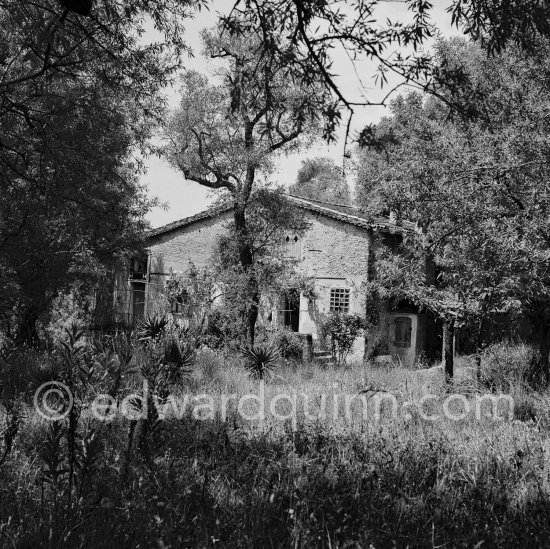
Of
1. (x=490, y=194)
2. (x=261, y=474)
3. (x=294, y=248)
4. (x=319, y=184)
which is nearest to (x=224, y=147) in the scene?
(x=294, y=248)

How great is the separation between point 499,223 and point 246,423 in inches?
204

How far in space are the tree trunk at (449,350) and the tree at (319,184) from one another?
111 ft

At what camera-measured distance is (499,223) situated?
926cm

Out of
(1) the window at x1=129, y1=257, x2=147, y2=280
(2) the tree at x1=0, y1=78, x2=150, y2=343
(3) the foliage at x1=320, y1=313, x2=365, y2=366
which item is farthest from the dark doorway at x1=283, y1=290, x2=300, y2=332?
(2) the tree at x1=0, y1=78, x2=150, y2=343

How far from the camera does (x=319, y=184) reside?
47.3 meters

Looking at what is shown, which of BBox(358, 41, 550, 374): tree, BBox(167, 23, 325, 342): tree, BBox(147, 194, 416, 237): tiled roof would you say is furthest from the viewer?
BBox(147, 194, 416, 237): tiled roof

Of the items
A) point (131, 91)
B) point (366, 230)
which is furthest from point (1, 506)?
point (366, 230)

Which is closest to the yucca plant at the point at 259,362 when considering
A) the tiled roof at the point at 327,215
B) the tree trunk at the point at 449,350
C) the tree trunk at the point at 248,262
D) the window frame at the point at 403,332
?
the tree trunk at the point at 449,350

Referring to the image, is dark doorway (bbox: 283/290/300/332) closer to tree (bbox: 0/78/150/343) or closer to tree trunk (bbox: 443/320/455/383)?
tree trunk (bbox: 443/320/455/383)

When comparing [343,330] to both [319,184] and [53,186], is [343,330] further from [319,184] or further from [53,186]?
[319,184]

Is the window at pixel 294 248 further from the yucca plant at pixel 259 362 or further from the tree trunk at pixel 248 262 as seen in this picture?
the yucca plant at pixel 259 362

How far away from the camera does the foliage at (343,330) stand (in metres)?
20.7

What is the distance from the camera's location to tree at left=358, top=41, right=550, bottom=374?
29.1ft

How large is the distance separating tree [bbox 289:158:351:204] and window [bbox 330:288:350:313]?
24.1 m
